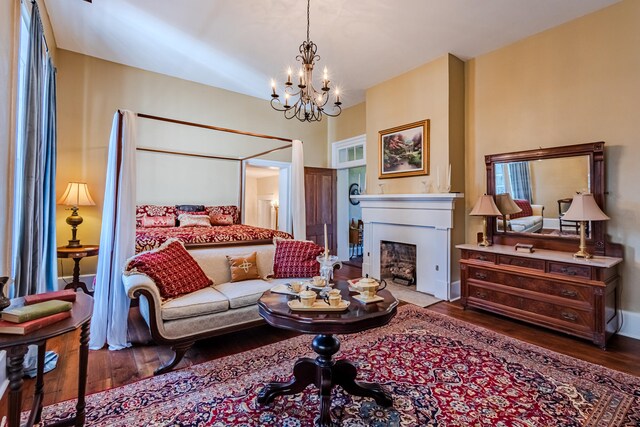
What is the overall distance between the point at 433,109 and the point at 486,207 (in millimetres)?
1615

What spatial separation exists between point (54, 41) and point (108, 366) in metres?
4.41

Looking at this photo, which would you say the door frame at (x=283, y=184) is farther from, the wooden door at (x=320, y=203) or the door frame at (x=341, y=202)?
the door frame at (x=341, y=202)

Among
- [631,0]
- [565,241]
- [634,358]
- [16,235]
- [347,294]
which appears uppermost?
[631,0]

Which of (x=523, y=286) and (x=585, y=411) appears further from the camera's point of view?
(x=523, y=286)

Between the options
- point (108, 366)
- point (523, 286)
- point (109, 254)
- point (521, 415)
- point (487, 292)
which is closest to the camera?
point (521, 415)

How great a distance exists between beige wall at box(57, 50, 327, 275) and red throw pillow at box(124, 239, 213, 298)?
2.59 m

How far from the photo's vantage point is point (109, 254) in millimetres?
2746

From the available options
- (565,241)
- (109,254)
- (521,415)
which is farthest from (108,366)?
(565,241)

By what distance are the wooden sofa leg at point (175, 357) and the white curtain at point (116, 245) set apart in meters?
0.68

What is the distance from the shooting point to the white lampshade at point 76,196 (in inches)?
160

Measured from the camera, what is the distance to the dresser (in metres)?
2.79

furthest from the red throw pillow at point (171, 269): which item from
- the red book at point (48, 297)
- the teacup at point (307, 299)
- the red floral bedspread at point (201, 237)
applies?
the teacup at point (307, 299)

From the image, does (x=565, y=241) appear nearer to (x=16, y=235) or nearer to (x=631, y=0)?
(x=631, y=0)

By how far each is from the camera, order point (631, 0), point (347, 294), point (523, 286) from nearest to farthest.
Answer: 1. point (347, 294)
2. point (631, 0)
3. point (523, 286)
